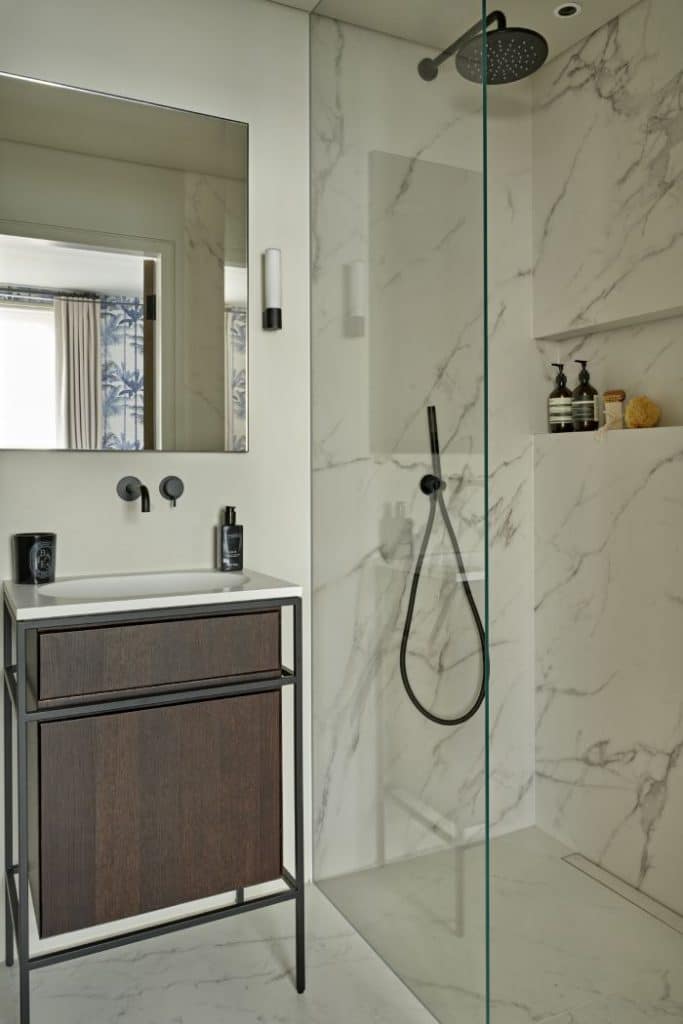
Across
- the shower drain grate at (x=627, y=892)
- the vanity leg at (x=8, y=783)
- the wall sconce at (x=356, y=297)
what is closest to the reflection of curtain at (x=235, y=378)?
the wall sconce at (x=356, y=297)

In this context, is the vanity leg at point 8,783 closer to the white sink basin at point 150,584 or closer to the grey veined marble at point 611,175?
the white sink basin at point 150,584

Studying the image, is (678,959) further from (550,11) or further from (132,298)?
(550,11)

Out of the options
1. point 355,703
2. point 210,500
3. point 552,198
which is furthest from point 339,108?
point 355,703

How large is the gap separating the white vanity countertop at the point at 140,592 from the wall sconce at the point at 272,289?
2.29ft

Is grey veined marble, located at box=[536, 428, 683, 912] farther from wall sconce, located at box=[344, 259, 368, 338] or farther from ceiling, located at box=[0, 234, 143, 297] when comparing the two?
ceiling, located at box=[0, 234, 143, 297]

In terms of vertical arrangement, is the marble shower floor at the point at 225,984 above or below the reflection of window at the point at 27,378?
below

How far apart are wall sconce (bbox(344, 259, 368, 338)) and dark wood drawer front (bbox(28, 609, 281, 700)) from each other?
0.77m

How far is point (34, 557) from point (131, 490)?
1.00 ft

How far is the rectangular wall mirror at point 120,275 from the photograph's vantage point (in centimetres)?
197

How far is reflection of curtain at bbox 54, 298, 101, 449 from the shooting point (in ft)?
6.63

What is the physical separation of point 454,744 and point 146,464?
1.07 m

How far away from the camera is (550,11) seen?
2.37 m

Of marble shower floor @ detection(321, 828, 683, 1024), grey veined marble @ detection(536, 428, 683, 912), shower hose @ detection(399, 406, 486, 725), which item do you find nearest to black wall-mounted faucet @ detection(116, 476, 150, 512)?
shower hose @ detection(399, 406, 486, 725)

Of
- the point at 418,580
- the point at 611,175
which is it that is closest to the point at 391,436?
the point at 418,580
